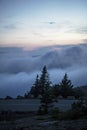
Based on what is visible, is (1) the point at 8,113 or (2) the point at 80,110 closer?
(2) the point at 80,110

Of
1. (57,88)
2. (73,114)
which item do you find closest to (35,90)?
(57,88)

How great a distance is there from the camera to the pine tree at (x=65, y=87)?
49844 mm

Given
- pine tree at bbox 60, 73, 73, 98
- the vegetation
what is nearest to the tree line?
pine tree at bbox 60, 73, 73, 98

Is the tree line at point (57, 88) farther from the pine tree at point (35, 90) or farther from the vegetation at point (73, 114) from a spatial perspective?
the vegetation at point (73, 114)

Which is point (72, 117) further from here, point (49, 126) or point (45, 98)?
point (45, 98)

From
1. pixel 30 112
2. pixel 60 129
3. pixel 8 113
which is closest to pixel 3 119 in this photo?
pixel 8 113

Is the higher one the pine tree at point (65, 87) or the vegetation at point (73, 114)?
the pine tree at point (65, 87)

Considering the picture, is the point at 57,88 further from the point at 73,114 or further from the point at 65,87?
the point at 73,114

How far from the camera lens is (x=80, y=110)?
21359 mm

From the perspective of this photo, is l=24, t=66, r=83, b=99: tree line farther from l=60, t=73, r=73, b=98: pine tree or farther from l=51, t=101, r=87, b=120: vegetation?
l=51, t=101, r=87, b=120: vegetation

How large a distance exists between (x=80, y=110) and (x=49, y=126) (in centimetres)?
445

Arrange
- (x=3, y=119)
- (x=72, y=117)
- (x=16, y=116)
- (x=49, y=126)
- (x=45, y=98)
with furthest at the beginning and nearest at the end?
(x=45, y=98)
(x=16, y=116)
(x=3, y=119)
(x=72, y=117)
(x=49, y=126)

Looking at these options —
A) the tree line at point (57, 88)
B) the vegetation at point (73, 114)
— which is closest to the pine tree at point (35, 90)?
the tree line at point (57, 88)

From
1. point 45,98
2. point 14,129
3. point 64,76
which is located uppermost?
point 64,76
